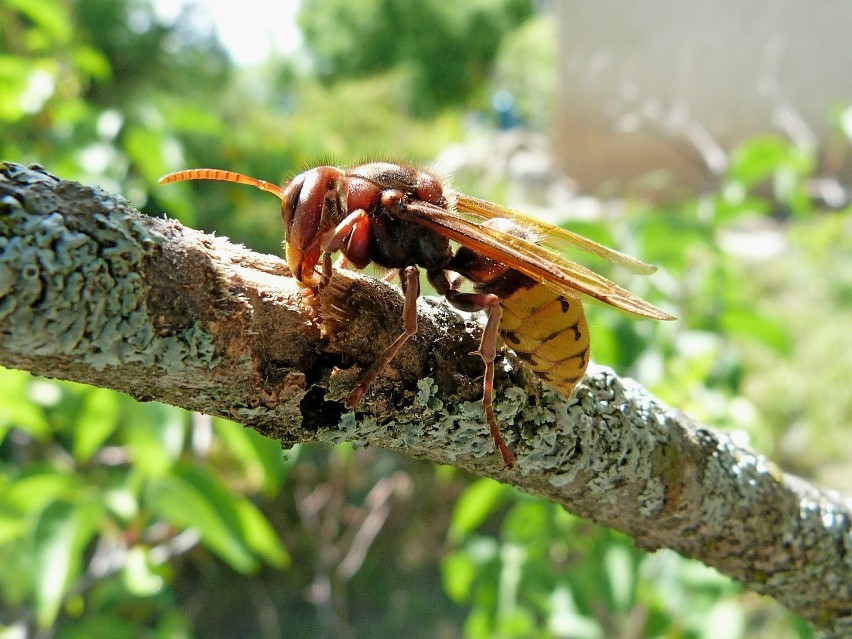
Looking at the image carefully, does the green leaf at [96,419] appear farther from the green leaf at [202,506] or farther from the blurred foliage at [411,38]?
the blurred foliage at [411,38]

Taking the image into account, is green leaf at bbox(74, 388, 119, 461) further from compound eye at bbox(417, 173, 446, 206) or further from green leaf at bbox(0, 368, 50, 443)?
compound eye at bbox(417, 173, 446, 206)

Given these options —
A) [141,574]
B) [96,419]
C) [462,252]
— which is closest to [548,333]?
[462,252]

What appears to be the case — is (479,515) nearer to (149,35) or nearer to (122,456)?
(122,456)

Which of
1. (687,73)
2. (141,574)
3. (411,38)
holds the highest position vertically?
(687,73)

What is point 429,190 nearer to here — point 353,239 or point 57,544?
point 353,239

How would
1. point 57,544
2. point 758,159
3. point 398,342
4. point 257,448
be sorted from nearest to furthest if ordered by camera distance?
point 398,342 → point 57,544 → point 257,448 → point 758,159

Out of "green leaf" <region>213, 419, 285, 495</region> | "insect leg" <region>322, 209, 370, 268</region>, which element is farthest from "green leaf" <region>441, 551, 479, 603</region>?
"insect leg" <region>322, 209, 370, 268</region>
